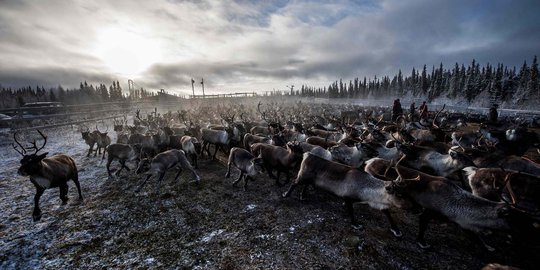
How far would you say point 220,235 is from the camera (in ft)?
19.2

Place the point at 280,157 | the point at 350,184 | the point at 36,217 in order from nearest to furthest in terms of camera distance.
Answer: the point at 350,184, the point at 36,217, the point at 280,157

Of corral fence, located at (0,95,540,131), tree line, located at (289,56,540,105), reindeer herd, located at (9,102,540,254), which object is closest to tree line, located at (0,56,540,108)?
tree line, located at (289,56,540,105)

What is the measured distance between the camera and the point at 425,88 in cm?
8231

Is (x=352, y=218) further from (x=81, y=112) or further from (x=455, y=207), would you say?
(x=81, y=112)

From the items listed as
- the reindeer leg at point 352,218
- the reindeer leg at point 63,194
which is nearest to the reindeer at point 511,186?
the reindeer leg at point 352,218

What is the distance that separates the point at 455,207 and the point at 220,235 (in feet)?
17.2

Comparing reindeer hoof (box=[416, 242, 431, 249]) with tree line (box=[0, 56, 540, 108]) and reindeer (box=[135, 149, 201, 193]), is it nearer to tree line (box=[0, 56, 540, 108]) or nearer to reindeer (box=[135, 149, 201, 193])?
reindeer (box=[135, 149, 201, 193])

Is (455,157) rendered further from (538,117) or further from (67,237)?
(538,117)

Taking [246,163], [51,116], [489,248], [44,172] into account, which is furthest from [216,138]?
[51,116]

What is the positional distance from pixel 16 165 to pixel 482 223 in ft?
60.9

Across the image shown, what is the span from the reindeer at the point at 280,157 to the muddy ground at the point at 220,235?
2.58 feet

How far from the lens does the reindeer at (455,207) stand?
4.47m

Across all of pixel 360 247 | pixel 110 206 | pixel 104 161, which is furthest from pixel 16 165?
pixel 360 247

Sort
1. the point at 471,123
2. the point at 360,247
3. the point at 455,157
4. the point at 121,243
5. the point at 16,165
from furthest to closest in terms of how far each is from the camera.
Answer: the point at 471,123
the point at 16,165
the point at 455,157
the point at 121,243
the point at 360,247
